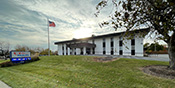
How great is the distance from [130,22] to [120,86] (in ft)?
12.5

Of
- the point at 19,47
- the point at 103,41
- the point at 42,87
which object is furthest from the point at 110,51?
the point at 19,47

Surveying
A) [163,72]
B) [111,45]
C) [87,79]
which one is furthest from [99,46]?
[87,79]

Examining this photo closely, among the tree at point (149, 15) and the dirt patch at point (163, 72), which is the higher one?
the tree at point (149, 15)

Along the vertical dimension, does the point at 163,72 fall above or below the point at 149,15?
below

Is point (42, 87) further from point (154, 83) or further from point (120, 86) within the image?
point (154, 83)

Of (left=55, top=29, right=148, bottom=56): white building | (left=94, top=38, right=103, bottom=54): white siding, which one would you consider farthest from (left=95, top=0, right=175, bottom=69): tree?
(left=94, top=38, right=103, bottom=54): white siding

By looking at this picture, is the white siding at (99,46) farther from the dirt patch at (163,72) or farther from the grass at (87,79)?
the dirt patch at (163,72)

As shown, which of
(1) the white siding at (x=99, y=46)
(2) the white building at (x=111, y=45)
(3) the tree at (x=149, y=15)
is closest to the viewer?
(3) the tree at (x=149, y=15)

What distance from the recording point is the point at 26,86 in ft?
14.8

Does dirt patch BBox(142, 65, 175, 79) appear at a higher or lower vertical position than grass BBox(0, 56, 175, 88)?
higher

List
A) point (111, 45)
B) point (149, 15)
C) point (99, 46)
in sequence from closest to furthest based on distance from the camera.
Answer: point (149, 15) → point (111, 45) → point (99, 46)

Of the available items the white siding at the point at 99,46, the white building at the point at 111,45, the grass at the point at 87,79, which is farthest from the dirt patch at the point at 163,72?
the white siding at the point at 99,46

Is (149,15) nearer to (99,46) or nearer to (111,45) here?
(111,45)

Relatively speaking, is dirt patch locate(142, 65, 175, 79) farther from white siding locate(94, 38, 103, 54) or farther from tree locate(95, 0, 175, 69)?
white siding locate(94, 38, 103, 54)
